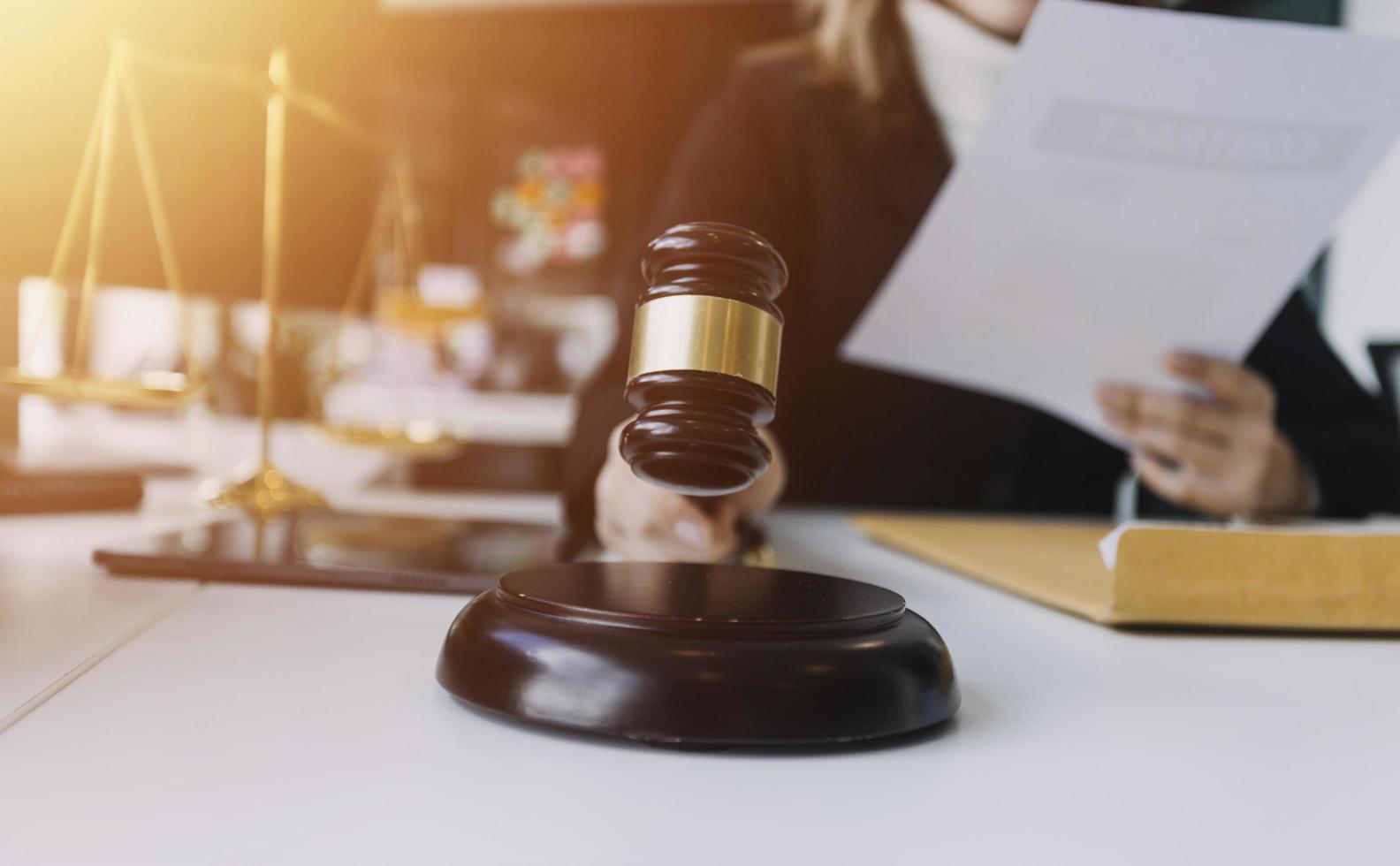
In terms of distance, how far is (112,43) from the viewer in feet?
2.42

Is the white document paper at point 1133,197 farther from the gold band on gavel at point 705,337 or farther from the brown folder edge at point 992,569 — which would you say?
the gold band on gavel at point 705,337

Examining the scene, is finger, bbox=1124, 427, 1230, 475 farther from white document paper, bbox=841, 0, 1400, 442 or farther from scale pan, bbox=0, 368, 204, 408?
scale pan, bbox=0, 368, 204, 408

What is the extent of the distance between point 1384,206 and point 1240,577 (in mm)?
2286

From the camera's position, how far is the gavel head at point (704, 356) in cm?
38

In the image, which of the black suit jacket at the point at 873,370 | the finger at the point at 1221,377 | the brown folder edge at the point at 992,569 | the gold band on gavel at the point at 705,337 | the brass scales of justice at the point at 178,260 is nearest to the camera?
the gold band on gavel at the point at 705,337

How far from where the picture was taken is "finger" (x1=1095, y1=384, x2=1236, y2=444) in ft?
2.94

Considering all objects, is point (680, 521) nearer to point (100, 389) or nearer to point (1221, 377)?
point (100, 389)

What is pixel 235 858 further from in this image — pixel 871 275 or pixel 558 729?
pixel 871 275

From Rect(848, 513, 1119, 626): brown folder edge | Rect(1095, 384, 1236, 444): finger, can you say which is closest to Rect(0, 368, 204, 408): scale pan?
Rect(848, 513, 1119, 626): brown folder edge

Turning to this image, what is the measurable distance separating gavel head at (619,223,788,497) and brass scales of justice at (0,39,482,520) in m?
0.43

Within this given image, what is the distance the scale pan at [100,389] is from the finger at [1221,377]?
29.7 inches

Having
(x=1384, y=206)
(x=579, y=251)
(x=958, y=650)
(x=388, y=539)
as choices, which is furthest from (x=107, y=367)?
(x=1384, y=206)

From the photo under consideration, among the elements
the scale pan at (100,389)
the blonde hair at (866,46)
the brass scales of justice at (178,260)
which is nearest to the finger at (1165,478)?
the blonde hair at (866,46)

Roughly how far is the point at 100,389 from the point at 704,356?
46cm
